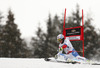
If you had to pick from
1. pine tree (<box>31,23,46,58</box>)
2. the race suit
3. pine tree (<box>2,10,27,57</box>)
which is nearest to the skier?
the race suit

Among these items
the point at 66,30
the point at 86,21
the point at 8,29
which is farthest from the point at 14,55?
the point at 66,30

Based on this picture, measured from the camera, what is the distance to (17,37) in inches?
1072

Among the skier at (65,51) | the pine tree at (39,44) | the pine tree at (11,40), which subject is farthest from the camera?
the pine tree at (39,44)

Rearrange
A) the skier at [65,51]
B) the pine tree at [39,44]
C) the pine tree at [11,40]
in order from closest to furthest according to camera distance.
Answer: the skier at [65,51] → the pine tree at [11,40] → the pine tree at [39,44]

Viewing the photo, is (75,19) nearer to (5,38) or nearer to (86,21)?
(86,21)

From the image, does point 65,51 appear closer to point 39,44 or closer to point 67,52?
point 67,52

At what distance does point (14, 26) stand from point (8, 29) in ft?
3.29

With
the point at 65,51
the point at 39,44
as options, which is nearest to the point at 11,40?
the point at 39,44

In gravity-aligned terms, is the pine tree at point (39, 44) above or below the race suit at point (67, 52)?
below

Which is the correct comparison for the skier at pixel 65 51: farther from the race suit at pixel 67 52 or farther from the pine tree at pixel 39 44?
the pine tree at pixel 39 44

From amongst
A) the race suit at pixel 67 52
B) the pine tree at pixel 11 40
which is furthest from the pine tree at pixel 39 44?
the race suit at pixel 67 52

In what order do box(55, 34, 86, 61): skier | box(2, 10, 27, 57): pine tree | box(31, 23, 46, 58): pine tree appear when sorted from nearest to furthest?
box(55, 34, 86, 61): skier → box(2, 10, 27, 57): pine tree → box(31, 23, 46, 58): pine tree

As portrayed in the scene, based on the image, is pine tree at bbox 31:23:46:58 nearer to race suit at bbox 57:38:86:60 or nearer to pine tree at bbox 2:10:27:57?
pine tree at bbox 2:10:27:57

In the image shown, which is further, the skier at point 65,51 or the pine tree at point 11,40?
the pine tree at point 11,40
